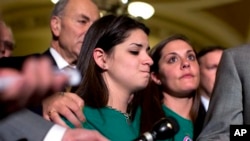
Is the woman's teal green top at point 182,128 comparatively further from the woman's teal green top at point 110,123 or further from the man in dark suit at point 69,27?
the man in dark suit at point 69,27

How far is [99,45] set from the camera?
1.37 m

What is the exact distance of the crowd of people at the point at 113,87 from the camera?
1.37 feet

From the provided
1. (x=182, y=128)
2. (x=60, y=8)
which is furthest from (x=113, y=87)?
(x=60, y=8)

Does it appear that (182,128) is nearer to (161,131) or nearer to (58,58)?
(58,58)

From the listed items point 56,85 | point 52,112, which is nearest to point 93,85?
point 52,112

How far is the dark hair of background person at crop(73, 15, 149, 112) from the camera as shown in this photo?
4.28 feet

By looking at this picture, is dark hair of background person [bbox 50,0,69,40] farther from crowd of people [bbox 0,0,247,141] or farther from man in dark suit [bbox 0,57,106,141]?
man in dark suit [bbox 0,57,106,141]

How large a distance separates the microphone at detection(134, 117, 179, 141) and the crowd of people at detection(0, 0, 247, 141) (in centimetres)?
6

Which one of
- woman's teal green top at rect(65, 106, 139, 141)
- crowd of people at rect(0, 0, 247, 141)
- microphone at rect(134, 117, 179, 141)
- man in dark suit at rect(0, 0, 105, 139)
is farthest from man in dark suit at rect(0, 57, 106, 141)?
man in dark suit at rect(0, 0, 105, 139)

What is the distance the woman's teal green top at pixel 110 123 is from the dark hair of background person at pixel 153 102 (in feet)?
0.25

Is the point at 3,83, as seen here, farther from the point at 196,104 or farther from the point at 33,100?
Result: the point at 196,104

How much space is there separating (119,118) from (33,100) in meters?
0.87

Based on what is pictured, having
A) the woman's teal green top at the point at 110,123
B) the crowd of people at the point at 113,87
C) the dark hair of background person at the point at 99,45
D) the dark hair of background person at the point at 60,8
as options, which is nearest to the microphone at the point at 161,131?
the crowd of people at the point at 113,87

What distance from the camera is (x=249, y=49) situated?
1.15 metres
